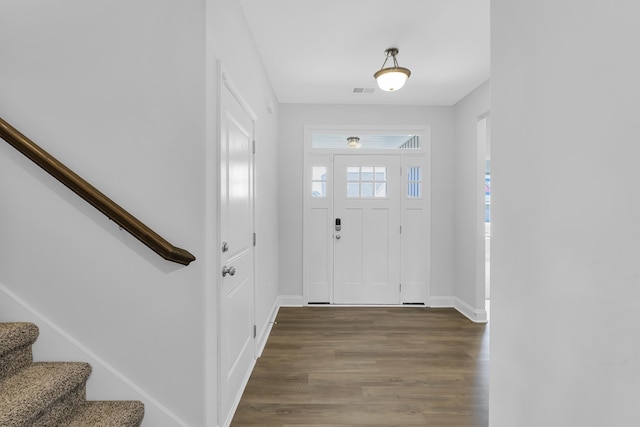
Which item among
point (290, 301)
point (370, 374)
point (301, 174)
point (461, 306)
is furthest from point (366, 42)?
point (461, 306)

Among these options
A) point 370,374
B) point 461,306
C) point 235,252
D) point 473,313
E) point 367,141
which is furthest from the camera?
point 367,141

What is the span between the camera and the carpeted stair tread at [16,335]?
4.21 feet

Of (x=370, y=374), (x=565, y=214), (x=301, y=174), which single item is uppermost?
(x=301, y=174)

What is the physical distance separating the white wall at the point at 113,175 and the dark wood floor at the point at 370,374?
77cm

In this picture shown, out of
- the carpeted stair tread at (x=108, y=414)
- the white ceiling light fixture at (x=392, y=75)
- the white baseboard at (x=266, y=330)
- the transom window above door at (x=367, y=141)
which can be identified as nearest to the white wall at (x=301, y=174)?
the transom window above door at (x=367, y=141)

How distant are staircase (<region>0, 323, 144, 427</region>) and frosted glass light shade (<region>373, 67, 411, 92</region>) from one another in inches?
110

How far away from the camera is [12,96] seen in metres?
1.46

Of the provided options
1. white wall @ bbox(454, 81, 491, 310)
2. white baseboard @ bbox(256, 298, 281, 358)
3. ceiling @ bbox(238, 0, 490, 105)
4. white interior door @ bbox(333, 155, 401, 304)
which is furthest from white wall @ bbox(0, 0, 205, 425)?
white wall @ bbox(454, 81, 491, 310)

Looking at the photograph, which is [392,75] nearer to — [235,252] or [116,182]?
[235,252]

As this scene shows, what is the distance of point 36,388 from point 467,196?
4.04m

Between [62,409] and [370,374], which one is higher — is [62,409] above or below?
above

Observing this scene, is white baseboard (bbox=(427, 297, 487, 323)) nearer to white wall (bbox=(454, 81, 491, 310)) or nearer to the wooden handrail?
white wall (bbox=(454, 81, 491, 310))

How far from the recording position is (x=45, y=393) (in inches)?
47.4

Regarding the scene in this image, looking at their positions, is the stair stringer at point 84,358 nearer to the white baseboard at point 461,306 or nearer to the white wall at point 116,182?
the white wall at point 116,182
